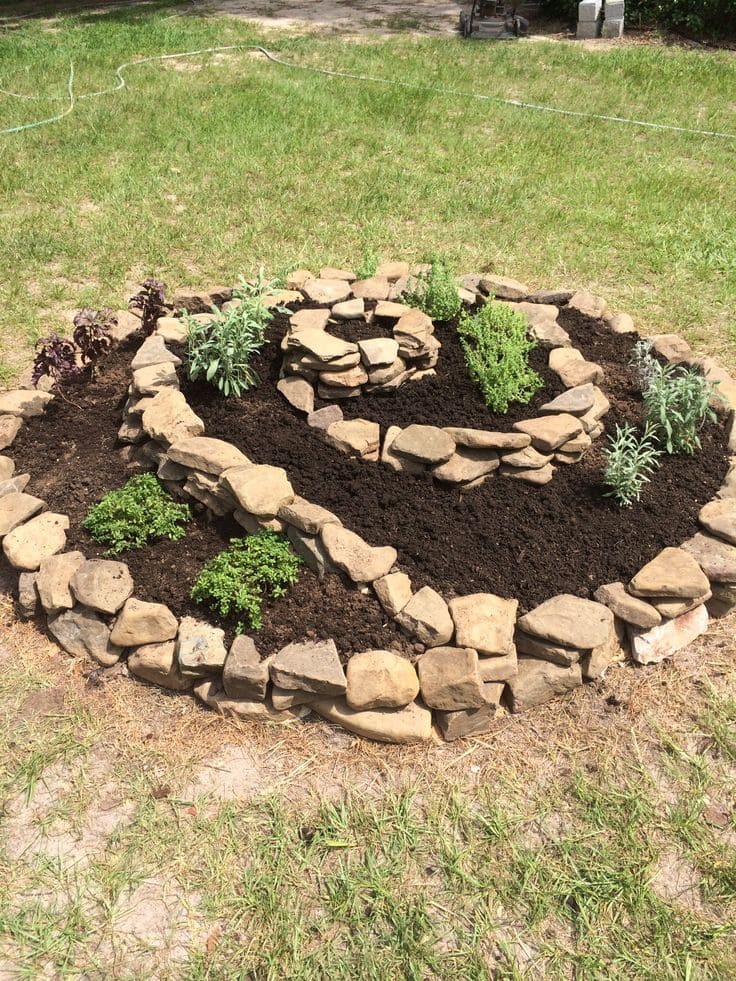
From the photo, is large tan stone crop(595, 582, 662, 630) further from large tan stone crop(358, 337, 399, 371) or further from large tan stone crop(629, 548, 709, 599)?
large tan stone crop(358, 337, 399, 371)

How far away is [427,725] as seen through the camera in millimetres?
2963

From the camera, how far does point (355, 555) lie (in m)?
3.23

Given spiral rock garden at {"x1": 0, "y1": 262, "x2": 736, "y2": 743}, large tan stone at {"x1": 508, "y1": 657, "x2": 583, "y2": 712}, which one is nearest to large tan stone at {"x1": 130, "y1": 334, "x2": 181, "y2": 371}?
spiral rock garden at {"x1": 0, "y1": 262, "x2": 736, "y2": 743}

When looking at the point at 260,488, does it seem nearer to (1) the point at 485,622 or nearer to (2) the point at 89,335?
(1) the point at 485,622

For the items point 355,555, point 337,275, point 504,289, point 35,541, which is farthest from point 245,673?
point 504,289

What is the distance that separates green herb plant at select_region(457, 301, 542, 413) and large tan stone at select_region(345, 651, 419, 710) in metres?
1.55

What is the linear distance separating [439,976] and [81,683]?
1.81 metres

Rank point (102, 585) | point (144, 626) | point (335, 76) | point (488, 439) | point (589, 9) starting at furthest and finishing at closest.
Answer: point (589, 9) → point (335, 76) → point (488, 439) → point (102, 585) → point (144, 626)

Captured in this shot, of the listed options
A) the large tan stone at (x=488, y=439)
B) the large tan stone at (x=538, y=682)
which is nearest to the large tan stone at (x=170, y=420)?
the large tan stone at (x=488, y=439)

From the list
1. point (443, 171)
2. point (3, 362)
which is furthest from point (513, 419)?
point (443, 171)

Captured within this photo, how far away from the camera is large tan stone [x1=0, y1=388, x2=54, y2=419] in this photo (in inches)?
169

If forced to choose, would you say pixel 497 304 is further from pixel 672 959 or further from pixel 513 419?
pixel 672 959

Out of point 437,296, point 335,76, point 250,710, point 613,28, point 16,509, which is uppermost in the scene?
point 613,28

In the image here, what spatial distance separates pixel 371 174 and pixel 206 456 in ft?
16.1
